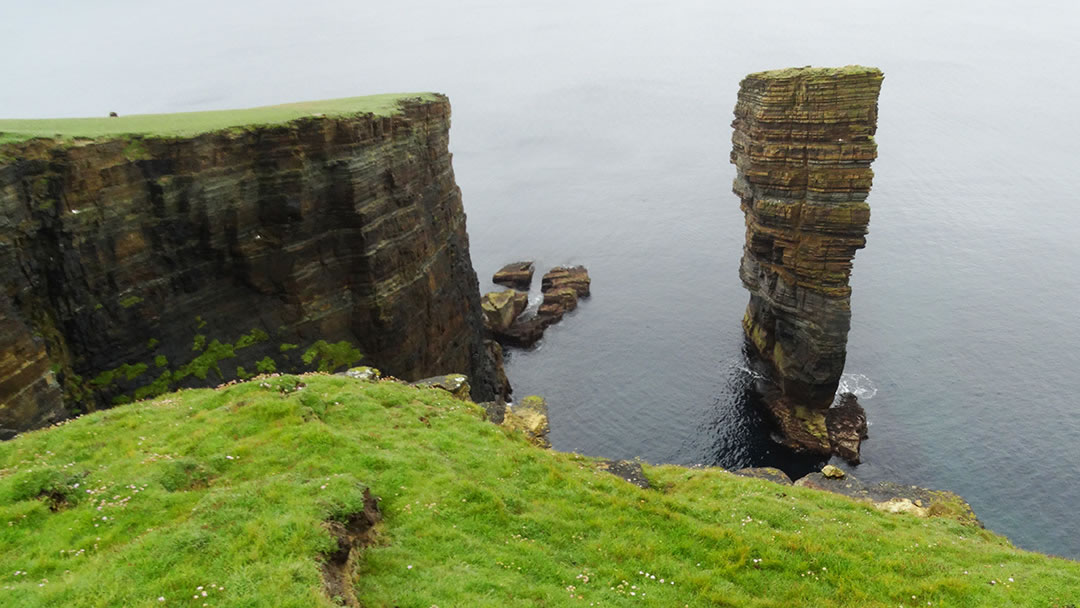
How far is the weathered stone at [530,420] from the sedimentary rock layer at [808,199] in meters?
32.5

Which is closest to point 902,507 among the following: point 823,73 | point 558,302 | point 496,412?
point 496,412

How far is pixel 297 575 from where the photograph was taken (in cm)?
1225

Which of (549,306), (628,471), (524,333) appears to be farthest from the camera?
(549,306)

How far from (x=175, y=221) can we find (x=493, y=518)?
94.6 feet

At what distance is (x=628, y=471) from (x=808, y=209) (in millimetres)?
36805

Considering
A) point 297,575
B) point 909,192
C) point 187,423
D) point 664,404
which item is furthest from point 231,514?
point 909,192

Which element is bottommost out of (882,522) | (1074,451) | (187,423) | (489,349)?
(1074,451)

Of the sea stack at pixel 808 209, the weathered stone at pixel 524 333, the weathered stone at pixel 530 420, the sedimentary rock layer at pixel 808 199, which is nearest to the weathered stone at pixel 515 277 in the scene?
the weathered stone at pixel 524 333

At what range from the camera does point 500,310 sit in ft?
263

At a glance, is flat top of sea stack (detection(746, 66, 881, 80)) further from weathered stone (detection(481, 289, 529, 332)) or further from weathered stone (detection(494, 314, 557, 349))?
weathered stone (detection(481, 289, 529, 332))

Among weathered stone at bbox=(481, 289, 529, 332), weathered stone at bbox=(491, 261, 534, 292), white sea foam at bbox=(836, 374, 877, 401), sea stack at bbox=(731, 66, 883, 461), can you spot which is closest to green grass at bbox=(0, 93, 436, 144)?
sea stack at bbox=(731, 66, 883, 461)

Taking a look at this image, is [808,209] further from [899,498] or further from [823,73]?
[899,498]

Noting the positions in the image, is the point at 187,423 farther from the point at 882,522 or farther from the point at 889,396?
the point at 889,396

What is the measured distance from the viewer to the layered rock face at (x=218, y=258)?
29.2 metres
